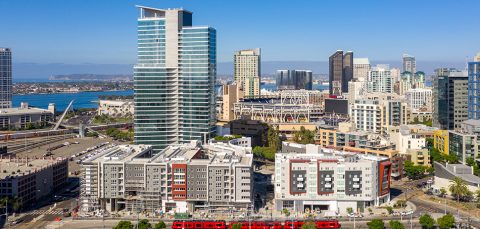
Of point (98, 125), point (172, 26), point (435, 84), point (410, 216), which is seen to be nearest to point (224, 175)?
point (410, 216)

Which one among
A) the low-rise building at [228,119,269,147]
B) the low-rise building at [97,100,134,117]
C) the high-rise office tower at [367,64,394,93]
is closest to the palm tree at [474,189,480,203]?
the low-rise building at [228,119,269,147]

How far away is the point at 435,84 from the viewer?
59.4m

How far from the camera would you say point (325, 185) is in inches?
1126

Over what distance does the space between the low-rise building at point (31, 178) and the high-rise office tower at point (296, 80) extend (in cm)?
9662

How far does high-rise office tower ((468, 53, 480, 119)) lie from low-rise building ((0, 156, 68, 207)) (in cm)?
3368

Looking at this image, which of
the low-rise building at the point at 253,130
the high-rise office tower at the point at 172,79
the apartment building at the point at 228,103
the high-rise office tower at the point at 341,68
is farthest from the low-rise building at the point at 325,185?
the high-rise office tower at the point at 341,68

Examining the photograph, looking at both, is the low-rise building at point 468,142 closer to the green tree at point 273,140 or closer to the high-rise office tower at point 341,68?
the green tree at point 273,140

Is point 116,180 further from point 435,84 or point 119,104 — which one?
point 119,104

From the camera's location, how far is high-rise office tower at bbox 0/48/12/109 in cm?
8838

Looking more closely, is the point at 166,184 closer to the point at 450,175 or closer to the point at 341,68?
the point at 450,175

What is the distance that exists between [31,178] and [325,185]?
641 inches

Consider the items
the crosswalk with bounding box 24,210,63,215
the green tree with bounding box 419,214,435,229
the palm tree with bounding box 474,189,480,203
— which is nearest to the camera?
the green tree with bounding box 419,214,435,229

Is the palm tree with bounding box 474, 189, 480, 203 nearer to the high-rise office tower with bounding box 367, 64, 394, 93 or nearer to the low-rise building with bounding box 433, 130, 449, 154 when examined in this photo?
the low-rise building with bounding box 433, 130, 449, 154

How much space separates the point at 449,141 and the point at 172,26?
22.8 metres
